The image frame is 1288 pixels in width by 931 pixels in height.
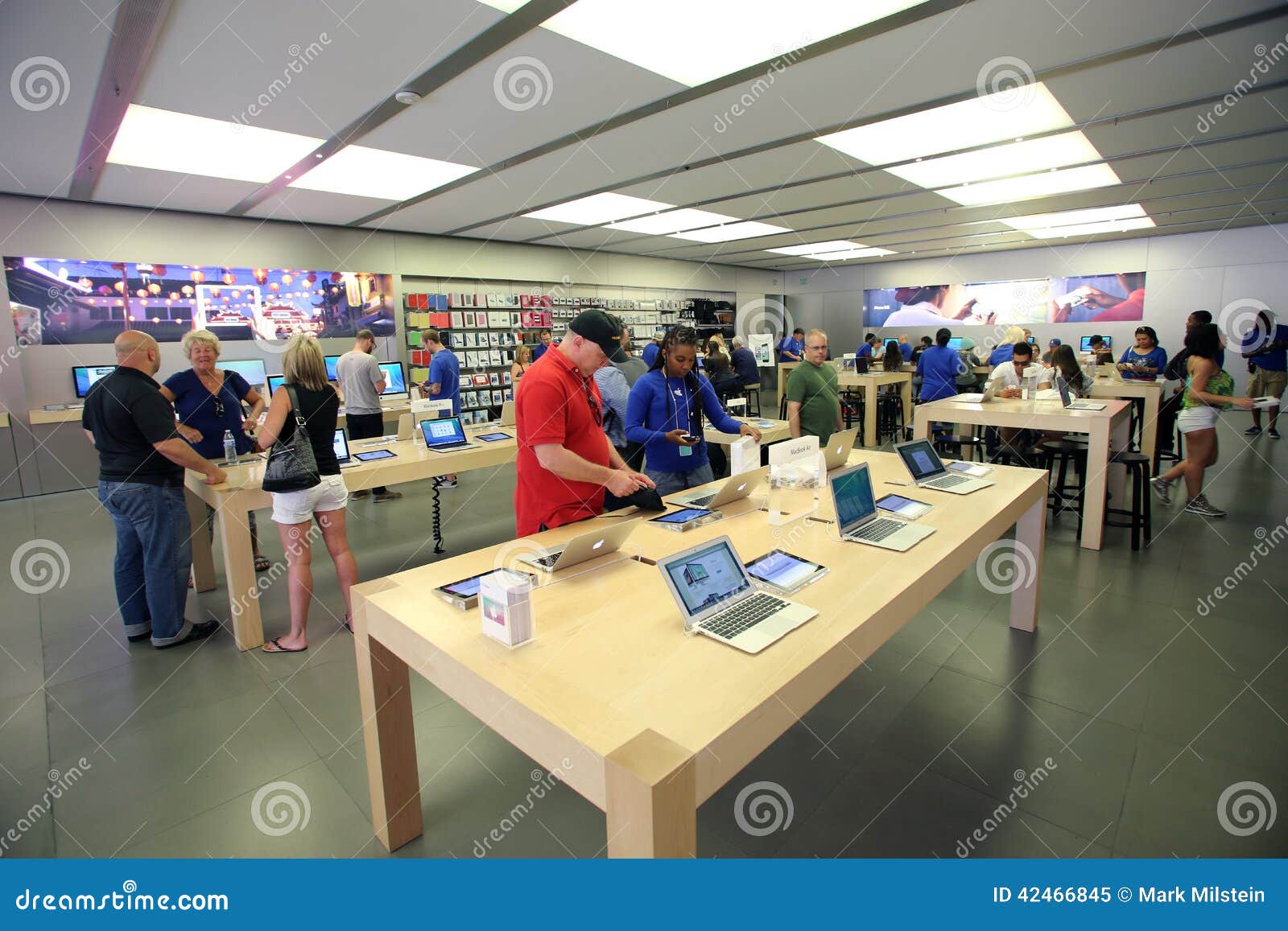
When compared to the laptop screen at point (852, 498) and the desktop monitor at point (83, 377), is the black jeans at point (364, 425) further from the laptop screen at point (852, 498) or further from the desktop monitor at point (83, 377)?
the laptop screen at point (852, 498)

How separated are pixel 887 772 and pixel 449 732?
172 cm

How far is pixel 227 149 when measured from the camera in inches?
196

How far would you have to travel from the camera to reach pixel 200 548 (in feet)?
13.4

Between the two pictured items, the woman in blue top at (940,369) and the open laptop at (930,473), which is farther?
the woman in blue top at (940,369)

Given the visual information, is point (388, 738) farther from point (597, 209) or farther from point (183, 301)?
point (183, 301)

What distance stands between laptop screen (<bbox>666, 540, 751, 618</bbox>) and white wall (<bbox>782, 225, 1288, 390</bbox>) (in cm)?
1447

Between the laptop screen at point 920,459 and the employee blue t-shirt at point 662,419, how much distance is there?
3.38 ft

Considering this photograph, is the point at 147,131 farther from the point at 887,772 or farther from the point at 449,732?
the point at 887,772

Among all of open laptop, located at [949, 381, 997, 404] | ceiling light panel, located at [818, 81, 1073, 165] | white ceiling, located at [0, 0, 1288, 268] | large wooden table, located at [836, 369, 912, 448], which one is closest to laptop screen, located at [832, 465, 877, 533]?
white ceiling, located at [0, 0, 1288, 268]

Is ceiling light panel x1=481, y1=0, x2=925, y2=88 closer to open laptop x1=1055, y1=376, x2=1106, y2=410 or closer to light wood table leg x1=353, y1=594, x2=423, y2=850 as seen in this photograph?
light wood table leg x1=353, y1=594, x2=423, y2=850

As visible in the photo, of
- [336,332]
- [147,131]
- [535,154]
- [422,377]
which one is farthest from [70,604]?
[422,377]

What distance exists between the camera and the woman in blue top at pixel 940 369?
6.82m

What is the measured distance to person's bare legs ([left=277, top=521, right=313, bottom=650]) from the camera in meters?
3.19

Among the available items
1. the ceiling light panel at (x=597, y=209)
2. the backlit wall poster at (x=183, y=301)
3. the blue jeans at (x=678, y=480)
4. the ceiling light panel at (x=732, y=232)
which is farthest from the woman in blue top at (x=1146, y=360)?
the backlit wall poster at (x=183, y=301)
